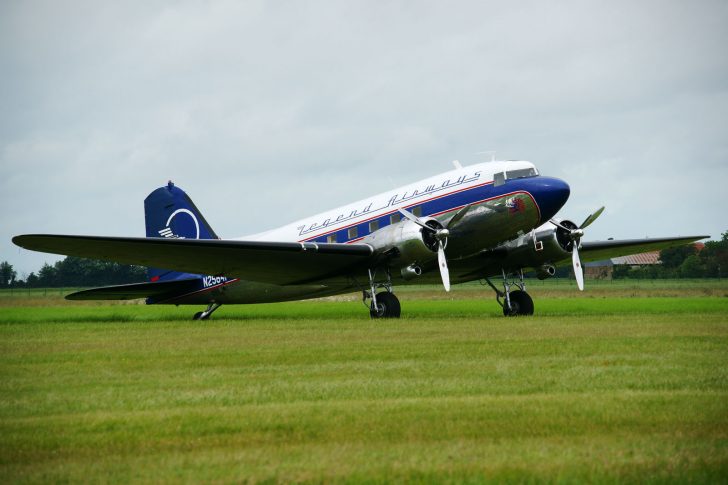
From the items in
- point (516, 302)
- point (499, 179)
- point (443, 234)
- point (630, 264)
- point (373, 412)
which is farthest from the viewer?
point (630, 264)

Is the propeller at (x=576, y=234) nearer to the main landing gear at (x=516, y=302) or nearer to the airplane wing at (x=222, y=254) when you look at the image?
the main landing gear at (x=516, y=302)

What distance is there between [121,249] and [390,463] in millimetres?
17139

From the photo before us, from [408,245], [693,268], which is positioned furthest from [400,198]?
[693,268]

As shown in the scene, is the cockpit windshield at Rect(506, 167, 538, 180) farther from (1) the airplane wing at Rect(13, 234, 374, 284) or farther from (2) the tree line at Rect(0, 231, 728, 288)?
(2) the tree line at Rect(0, 231, 728, 288)

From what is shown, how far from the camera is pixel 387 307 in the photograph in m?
22.3

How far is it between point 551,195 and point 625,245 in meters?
8.09

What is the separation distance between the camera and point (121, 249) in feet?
69.5

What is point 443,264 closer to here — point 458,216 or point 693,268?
point 458,216

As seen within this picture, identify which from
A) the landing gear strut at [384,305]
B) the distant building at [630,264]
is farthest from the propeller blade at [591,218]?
the distant building at [630,264]

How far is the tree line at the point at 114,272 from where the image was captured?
6372 cm

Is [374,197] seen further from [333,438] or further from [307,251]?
[333,438]

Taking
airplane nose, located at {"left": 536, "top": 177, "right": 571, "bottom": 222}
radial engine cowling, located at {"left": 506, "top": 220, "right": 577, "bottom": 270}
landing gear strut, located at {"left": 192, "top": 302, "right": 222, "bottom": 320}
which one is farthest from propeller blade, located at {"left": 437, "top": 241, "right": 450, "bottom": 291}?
landing gear strut, located at {"left": 192, "top": 302, "right": 222, "bottom": 320}

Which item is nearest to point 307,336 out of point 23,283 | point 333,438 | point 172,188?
point 333,438

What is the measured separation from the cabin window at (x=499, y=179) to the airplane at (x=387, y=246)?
3 centimetres
